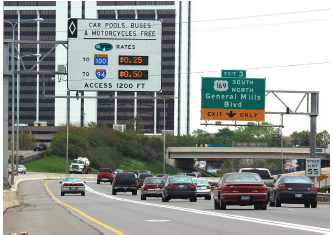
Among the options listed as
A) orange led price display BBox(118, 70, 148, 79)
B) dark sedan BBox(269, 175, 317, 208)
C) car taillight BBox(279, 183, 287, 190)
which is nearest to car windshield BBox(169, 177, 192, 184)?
orange led price display BBox(118, 70, 148, 79)

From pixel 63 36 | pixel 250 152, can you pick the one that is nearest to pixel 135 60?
pixel 250 152

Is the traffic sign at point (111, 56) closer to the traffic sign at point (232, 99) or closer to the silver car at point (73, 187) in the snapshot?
the traffic sign at point (232, 99)

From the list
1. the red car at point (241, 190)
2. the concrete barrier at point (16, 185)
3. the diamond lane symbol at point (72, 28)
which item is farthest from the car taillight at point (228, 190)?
the diamond lane symbol at point (72, 28)

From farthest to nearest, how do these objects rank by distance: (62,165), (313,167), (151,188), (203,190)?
(62,165) → (203,190) → (313,167) → (151,188)

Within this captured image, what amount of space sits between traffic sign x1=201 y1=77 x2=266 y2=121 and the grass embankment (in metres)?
73.7

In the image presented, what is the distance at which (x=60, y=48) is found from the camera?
191m

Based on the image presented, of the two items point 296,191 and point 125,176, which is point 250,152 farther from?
point 296,191

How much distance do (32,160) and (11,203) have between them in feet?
293

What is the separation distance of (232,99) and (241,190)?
19017 millimetres

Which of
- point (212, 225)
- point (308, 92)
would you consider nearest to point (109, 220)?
point (212, 225)

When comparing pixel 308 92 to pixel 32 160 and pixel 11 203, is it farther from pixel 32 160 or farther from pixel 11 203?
pixel 32 160

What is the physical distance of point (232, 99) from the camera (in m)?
43.1

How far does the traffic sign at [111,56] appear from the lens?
109 ft

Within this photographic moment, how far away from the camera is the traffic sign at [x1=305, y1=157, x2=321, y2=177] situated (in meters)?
40.8
